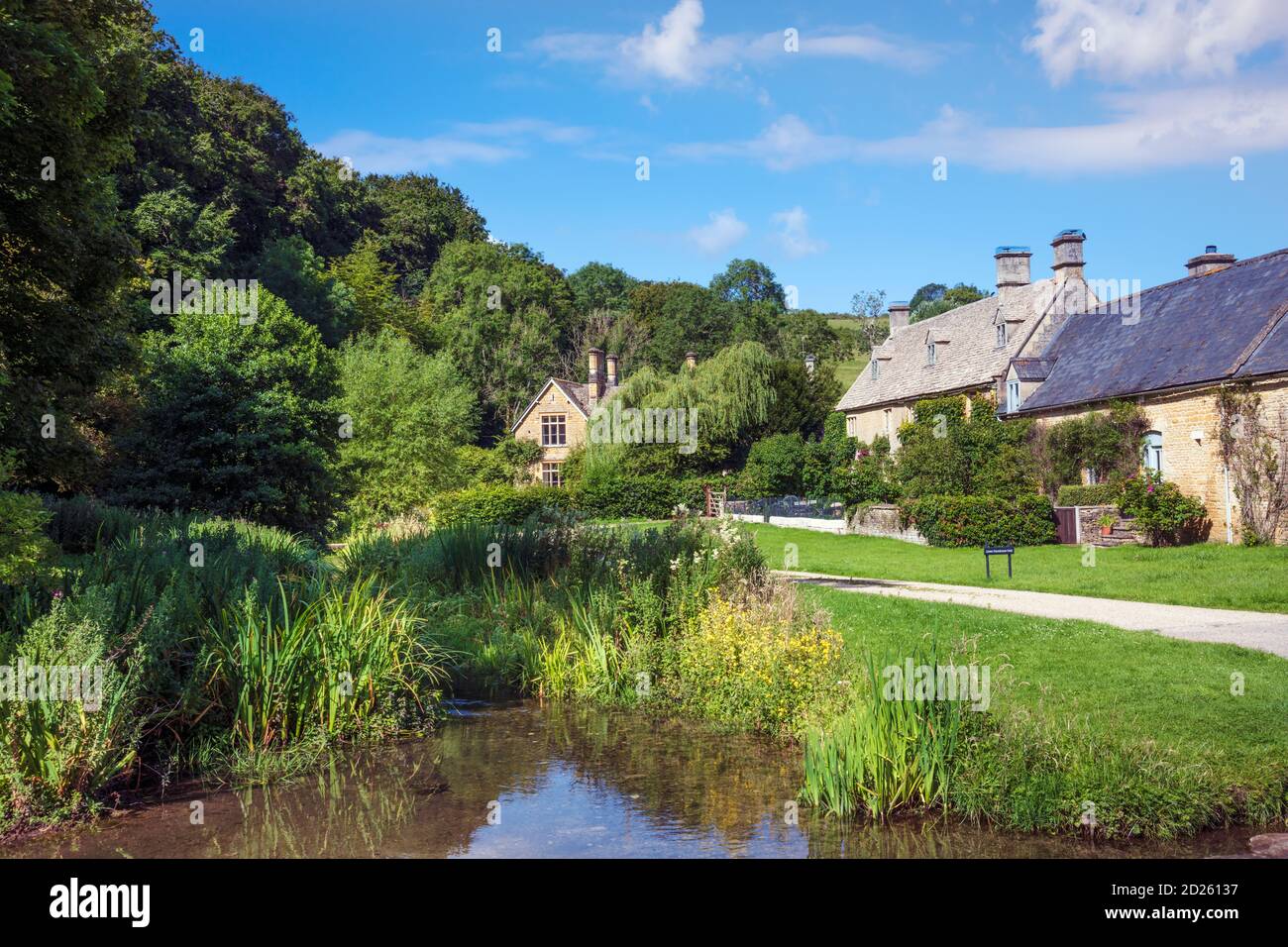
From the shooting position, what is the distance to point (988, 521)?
26344 millimetres

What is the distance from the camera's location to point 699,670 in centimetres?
954

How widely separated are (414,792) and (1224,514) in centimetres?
2382

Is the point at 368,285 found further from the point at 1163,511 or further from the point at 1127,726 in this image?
the point at 1127,726

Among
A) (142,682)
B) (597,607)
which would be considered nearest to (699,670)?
(597,607)

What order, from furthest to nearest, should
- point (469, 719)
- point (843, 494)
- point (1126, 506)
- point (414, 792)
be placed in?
point (843, 494)
point (1126, 506)
point (469, 719)
point (414, 792)

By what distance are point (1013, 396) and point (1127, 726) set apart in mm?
28836

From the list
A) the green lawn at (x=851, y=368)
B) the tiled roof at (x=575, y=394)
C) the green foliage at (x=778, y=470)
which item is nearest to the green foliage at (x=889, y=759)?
the green foliage at (x=778, y=470)

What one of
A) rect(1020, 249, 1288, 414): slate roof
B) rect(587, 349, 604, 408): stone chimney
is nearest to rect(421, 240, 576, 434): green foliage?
rect(587, 349, 604, 408): stone chimney

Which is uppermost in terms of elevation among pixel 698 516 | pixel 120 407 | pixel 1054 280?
pixel 1054 280

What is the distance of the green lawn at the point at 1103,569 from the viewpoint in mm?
15469

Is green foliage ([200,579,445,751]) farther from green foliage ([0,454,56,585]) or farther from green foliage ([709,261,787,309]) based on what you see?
green foliage ([709,261,787,309])

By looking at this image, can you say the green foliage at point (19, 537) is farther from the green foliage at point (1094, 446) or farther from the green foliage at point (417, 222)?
the green foliage at point (417, 222)

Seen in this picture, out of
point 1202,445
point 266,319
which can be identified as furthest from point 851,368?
point 266,319
